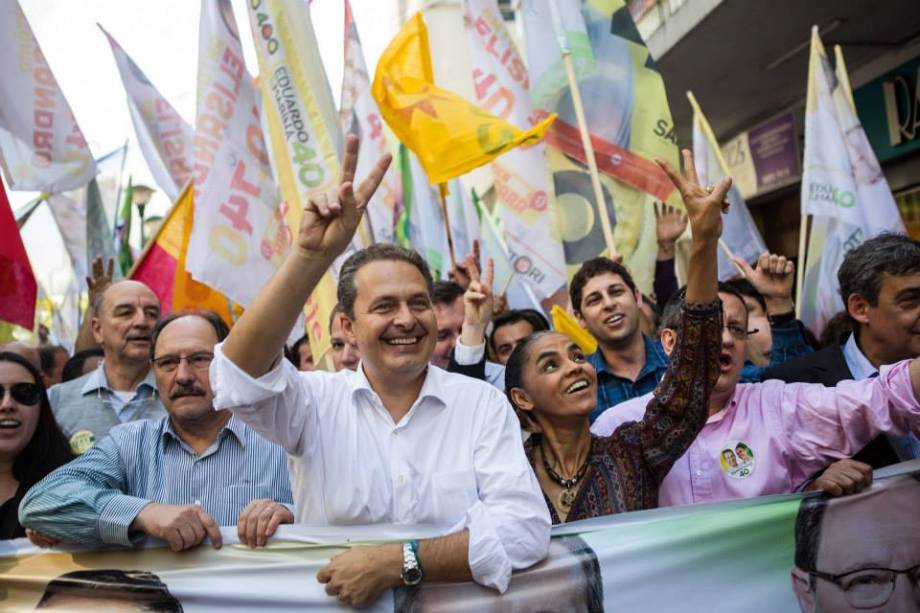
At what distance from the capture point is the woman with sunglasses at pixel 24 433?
9.76 feet

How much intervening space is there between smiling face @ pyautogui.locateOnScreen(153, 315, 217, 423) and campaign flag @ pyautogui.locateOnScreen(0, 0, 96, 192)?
2.47 metres

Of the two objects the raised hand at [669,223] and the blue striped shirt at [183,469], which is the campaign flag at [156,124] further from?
the blue striped shirt at [183,469]

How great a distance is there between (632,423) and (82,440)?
2.62 m

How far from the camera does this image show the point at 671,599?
7.35 ft

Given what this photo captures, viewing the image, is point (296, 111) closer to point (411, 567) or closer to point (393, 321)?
point (393, 321)

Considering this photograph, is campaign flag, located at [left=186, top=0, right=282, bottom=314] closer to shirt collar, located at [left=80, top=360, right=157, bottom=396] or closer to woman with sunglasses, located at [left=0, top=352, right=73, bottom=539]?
shirt collar, located at [left=80, top=360, right=157, bottom=396]

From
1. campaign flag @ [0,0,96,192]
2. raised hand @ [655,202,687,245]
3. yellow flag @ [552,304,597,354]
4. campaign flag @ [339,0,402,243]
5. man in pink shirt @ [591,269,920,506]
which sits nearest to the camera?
man in pink shirt @ [591,269,920,506]

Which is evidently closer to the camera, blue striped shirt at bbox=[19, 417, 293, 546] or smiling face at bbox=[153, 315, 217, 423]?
blue striped shirt at bbox=[19, 417, 293, 546]

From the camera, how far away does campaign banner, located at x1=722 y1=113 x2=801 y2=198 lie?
11.0m

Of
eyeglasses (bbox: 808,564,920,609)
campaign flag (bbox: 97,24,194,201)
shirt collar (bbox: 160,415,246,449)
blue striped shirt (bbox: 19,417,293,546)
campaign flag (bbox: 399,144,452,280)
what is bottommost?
eyeglasses (bbox: 808,564,920,609)

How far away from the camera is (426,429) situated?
7.38 feet

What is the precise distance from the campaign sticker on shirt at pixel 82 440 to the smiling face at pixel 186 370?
42.6 inches

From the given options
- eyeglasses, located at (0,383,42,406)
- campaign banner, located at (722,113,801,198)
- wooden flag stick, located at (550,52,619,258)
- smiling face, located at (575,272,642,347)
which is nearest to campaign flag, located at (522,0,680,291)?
wooden flag stick, located at (550,52,619,258)

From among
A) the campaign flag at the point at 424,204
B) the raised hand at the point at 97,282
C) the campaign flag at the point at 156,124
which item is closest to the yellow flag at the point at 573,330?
the campaign flag at the point at 424,204
